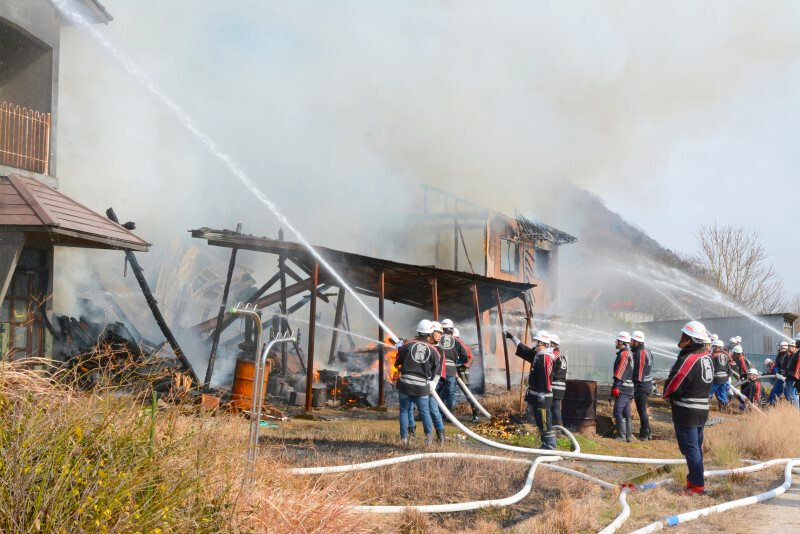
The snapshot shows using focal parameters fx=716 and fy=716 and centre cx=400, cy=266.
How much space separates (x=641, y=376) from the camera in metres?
11.9

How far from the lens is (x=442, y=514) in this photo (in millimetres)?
6059

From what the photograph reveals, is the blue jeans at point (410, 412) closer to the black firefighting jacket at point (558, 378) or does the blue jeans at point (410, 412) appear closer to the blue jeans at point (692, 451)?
the black firefighting jacket at point (558, 378)

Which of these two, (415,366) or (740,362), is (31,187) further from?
(740,362)

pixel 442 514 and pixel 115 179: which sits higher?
pixel 115 179

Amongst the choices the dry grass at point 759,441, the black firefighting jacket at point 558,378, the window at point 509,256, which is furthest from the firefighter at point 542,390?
the window at point 509,256

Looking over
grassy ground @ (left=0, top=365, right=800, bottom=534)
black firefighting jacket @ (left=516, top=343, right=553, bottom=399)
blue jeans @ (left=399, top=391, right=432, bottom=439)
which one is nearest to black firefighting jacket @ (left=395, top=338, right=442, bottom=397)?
blue jeans @ (left=399, top=391, right=432, bottom=439)

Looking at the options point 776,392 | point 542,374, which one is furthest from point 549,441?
point 776,392

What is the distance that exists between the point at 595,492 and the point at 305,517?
12.6 feet

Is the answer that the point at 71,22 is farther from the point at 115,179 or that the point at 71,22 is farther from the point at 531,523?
the point at 531,523

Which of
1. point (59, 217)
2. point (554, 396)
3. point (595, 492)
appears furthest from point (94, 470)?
point (554, 396)

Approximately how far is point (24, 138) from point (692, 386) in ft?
33.6

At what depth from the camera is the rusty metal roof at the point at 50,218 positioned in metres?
9.35

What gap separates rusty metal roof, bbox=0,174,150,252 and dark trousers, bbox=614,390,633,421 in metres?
8.00

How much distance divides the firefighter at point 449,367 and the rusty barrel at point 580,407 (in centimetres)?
200
